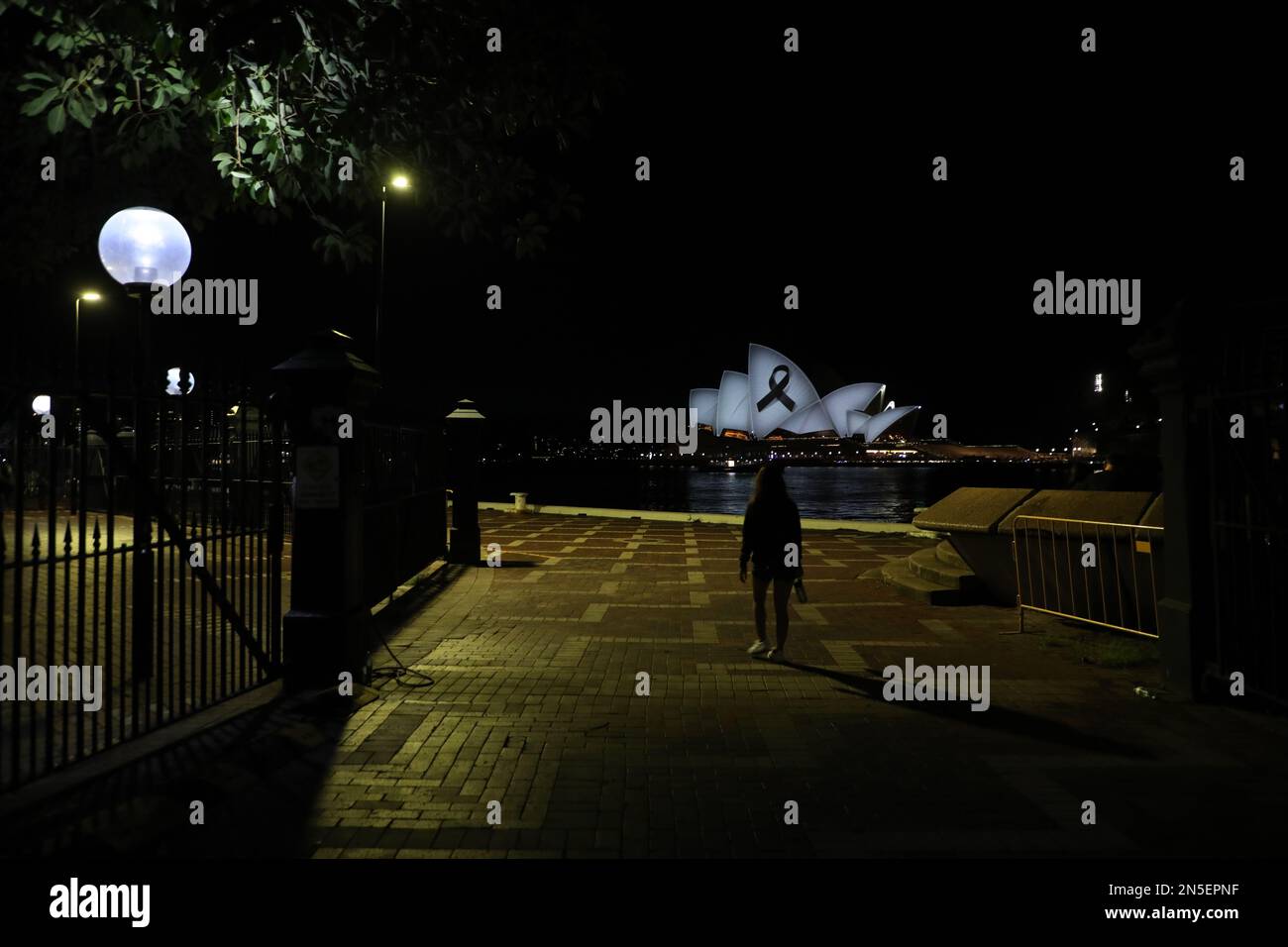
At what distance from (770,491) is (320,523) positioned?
3456mm

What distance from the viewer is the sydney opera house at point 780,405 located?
88.3 metres

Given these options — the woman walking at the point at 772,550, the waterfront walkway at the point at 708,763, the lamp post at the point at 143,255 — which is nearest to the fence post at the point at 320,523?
the waterfront walkway at the point at 708,763

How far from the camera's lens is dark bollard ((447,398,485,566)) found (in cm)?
1335

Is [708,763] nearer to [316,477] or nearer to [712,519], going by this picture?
[316,477]

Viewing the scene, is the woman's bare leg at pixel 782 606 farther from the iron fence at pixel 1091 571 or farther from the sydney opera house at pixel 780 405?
the sydney opera house at pixel 780 405

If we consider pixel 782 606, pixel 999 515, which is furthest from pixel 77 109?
pixel 999 515

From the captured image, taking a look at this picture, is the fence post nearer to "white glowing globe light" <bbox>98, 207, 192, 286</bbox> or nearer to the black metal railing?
the black metal railing

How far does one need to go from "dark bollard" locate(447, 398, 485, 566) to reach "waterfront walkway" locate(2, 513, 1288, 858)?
5.43 meters

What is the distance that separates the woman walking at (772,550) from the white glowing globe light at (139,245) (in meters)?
4.65

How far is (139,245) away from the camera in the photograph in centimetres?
623

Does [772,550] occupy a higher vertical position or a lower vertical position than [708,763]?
higher

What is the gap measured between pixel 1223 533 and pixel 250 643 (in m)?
6.51

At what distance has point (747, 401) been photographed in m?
89.1

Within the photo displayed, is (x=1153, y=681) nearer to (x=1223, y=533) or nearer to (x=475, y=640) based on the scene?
(x=1223, y=533)
